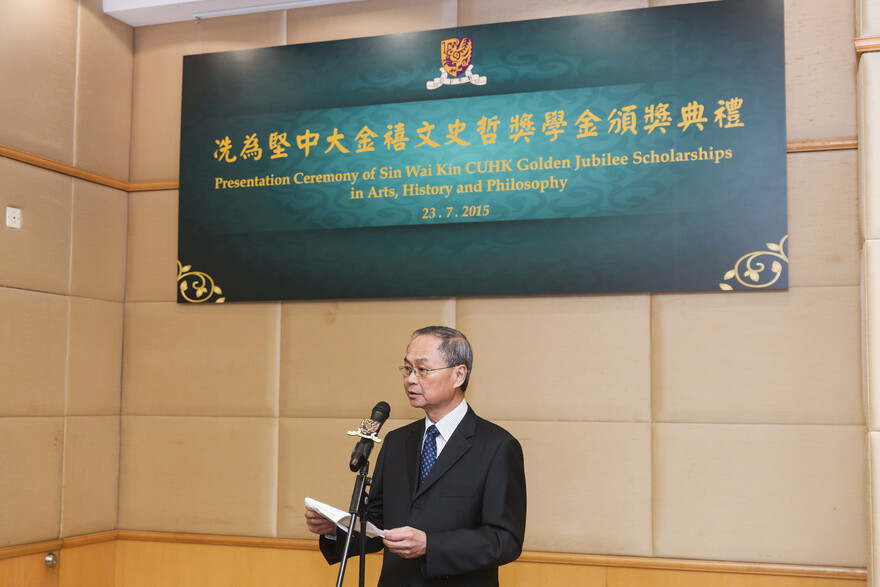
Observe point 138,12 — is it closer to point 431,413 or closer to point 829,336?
point 431,413

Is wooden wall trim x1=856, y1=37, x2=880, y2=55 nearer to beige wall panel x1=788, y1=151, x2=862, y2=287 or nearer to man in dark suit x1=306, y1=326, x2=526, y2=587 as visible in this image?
beige wall panel x1=788, y1=151, x2=862, y2=287

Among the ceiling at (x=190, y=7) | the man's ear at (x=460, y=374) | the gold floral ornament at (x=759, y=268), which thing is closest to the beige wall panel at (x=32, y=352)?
the ceiling at (x=190, y=7)

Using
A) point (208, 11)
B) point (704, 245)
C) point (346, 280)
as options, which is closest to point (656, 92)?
point (704, 245)

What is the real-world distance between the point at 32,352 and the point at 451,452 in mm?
2372

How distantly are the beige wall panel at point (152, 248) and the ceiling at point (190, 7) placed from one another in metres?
0.95

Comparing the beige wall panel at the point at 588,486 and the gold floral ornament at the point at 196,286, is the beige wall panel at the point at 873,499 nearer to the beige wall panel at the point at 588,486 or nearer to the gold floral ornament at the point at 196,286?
the beige wall panel at the point at 588,486

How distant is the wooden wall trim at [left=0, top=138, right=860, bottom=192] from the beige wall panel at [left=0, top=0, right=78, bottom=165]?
5 cm

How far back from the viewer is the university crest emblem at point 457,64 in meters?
4.32

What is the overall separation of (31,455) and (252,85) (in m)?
2.12

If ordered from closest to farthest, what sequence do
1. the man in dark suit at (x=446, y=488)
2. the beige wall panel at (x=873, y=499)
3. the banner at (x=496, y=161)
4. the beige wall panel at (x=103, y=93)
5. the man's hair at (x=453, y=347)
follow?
the man in dark suit at (x=446, y=488), the man's hair at (x=453, y=347), the beige wall panel at (x=873, y=499), the banner at (x=496, y=161), the beige wall panel at (x=103, y=93)

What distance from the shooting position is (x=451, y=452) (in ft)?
9.42

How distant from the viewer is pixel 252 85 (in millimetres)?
4648

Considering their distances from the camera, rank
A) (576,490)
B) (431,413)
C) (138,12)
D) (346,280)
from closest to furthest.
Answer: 1. (431,413)
2. (576,490)
3. (346,280)
4. (138,12)

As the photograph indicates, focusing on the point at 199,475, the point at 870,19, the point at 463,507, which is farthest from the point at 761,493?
the point at 199,475
